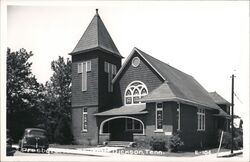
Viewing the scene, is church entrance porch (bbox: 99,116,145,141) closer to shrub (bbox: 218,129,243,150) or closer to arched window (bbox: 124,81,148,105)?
arched window (bbox: 124,81,148,105)

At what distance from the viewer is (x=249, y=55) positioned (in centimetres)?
1744

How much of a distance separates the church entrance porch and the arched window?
4.06 feet

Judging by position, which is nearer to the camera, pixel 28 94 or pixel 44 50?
pixel 44 50

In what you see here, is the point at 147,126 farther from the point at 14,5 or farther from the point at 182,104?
the point at 14,5

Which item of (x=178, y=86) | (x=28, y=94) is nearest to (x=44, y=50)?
(x=28, y=94)

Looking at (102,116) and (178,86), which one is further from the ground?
(178,86)

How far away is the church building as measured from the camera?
956 inches

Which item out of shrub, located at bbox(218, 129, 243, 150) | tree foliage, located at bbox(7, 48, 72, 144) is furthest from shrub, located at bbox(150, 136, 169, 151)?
tree foliage, located at bbox(7, 48, 72, 144)

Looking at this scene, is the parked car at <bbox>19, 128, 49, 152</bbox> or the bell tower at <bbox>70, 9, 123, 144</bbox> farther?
the bell tower at <bbox>70, 9, 123, 144</bbox>

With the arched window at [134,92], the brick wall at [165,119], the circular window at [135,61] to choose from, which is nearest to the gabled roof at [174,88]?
the circular window at [135,61]

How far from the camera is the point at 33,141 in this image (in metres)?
20.0

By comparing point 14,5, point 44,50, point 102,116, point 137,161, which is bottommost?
point 137,161

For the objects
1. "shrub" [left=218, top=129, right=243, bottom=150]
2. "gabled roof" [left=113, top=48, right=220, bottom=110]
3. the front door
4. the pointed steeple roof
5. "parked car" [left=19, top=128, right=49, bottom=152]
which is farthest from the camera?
the front door

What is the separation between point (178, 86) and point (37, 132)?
922 cm
